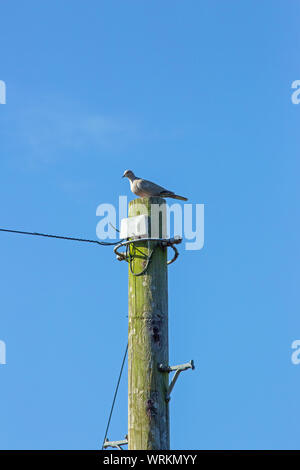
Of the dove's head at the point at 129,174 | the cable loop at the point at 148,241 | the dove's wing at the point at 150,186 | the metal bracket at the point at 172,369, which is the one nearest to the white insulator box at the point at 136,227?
the cable loop at the point at 148,241

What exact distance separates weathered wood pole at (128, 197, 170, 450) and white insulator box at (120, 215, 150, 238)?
0.09 meters

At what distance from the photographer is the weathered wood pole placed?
7367mm

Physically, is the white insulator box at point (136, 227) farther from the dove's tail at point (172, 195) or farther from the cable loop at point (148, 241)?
the dove's tail at point (172, 195)

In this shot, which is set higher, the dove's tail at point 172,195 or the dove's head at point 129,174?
the dove's head at point 129,174

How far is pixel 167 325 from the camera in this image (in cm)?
771

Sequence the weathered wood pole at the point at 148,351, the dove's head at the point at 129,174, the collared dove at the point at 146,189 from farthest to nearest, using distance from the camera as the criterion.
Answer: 1. the dove's head at the point at 129,174
2. the collared dove at the point at 146,189
3. the weathered wood pole at the point at 148,351

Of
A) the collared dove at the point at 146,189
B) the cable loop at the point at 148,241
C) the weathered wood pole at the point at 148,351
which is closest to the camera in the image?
the weathered wood pole at the point at 148,351

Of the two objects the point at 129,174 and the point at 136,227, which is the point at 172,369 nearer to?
the point at 136,227

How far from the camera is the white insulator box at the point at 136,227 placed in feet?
26.2

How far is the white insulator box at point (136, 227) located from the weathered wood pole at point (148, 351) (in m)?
0.09

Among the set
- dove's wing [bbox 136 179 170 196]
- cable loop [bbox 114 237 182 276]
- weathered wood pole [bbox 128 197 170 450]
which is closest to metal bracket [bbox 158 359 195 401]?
weathered wood pole [bbox 128 197 170 450]
